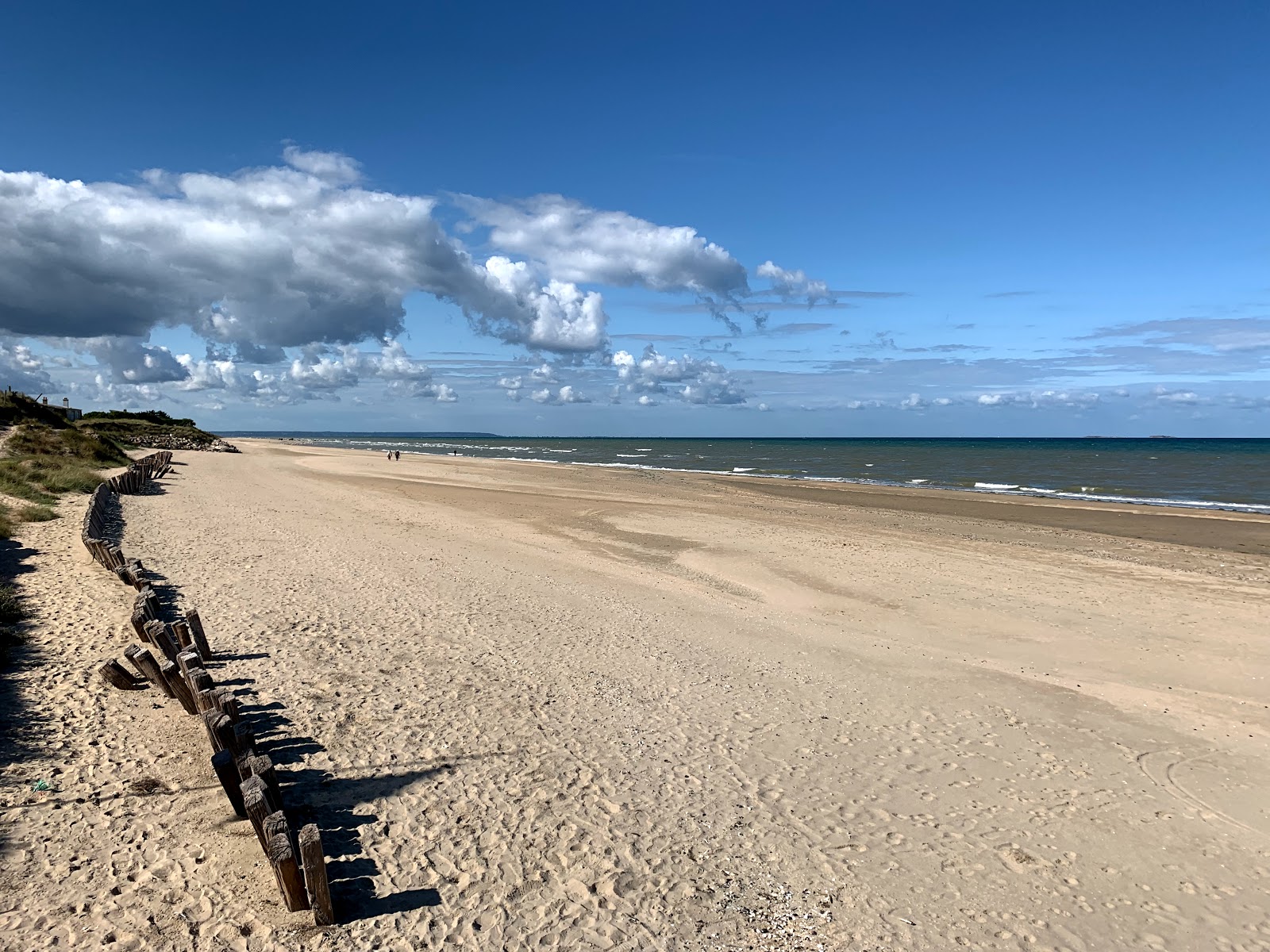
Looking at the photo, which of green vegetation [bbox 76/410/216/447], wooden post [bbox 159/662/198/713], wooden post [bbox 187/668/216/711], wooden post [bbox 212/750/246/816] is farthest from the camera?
green vegetation [bbox 76/410/216/447]

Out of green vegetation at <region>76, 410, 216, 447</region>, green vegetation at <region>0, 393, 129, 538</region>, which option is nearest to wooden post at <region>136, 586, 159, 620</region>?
green vegetation at <region>0, 393, 129, 538</region>

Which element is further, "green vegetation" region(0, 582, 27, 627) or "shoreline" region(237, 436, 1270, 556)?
"shoreline" region(237, 436, 1270, 556)

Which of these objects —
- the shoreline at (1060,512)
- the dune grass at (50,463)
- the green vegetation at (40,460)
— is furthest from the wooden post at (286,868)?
the shoreline at (1060,512)

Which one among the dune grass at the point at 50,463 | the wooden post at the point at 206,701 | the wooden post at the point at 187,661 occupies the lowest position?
the wooden post at the point at 206,701

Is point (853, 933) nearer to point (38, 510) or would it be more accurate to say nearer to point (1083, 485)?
point (38, 510)

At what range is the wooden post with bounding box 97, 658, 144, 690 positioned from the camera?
7367 millimetres

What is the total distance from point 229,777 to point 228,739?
2.03 ft

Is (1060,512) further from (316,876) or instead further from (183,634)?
(316,876)

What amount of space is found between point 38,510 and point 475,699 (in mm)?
14491

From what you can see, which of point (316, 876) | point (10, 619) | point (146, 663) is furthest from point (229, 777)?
point (10, 619)

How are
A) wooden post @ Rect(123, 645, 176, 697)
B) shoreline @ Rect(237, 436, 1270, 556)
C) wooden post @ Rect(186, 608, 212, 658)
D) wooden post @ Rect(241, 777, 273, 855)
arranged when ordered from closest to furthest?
wooden post @ Rect(241, 777, 273, 855) < wooden post @ Rect(123, 645, 176, 697) < wooden post @ Rect(186, 608, 212, 658) < shoreline @ Rect(237, 436, 1270, 556)

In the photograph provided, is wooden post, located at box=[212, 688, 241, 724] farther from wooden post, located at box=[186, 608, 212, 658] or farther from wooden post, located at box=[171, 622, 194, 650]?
wooden post, located at box=[186, 608, 212, 658]

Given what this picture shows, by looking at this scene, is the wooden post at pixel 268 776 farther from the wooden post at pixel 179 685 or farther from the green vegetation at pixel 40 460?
the green vegetation at pixel 40 460

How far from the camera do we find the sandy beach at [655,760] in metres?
4.64
